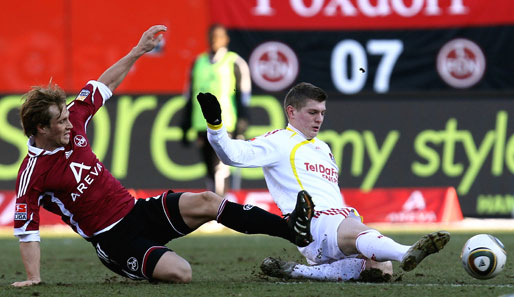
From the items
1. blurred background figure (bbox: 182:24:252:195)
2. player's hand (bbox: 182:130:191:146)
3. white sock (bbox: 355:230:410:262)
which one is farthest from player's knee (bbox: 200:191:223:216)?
player's hand (bbox: 182:130:191:146)

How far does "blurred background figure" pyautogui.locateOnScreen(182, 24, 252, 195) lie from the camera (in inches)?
535

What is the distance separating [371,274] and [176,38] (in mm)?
8244

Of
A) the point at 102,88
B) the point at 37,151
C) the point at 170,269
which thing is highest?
the point at 102,88

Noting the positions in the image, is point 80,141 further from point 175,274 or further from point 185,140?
point 185,140

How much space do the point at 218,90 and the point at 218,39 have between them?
683mm

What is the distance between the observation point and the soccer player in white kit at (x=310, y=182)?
6.60 metres

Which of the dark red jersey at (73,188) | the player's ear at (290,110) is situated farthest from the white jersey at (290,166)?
the dark red jersey at (73,188)

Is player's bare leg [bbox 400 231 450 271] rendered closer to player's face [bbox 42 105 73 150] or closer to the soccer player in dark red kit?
the soccer player in dark red kit

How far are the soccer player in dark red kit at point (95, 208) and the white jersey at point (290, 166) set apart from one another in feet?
0.98

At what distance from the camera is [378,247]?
6387mm

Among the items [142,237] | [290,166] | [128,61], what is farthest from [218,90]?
[142,237]

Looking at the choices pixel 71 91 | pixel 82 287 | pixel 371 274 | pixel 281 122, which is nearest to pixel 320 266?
pixel 371 274

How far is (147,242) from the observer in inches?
269

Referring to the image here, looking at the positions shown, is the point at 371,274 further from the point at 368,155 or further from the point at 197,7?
the point at 197,7
